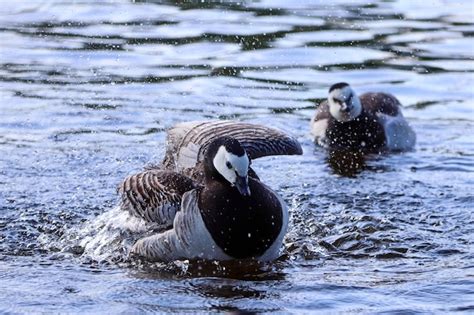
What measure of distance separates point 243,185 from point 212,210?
312 millimetres

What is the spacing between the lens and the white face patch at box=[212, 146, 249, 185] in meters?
9.20

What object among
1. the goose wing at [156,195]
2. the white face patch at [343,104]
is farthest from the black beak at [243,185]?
the white face patch at [343,104]

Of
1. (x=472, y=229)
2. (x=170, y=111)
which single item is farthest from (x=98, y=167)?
(x=472, y=229)

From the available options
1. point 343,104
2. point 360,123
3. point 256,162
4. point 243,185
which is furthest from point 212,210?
point 360,123

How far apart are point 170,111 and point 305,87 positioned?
220cm

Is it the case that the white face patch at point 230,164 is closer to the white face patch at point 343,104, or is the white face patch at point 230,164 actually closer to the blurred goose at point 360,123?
the blurred goose at point 360,123

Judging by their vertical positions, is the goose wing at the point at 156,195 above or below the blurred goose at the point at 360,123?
above

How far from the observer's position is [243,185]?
9.20m

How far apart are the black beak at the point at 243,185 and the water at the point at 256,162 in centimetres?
65

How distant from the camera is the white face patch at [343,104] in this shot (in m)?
14.6

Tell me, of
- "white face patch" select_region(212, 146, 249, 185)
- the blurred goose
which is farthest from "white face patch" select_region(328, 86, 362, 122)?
"white face patch" select_region(212, 146, 249, 185)

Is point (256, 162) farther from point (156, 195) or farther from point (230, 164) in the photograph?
point (230, 164)

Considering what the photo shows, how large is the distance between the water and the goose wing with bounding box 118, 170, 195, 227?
11.4 inches

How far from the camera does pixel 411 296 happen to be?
→ 868 centimetres
